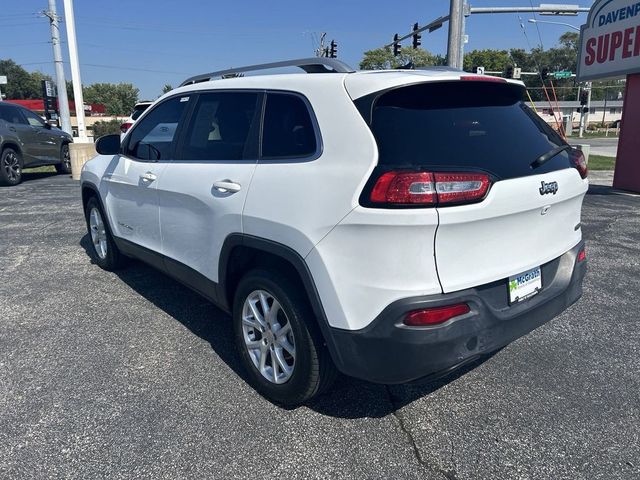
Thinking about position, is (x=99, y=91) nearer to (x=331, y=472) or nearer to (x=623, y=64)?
(x=623, y=64)

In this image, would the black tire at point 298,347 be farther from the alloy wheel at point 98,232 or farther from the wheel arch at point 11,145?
the wheel arch at point 11,145

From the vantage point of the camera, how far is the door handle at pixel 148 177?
12.7 ft

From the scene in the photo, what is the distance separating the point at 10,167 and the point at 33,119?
1.68 meters

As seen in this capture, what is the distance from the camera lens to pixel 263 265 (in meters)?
2.96

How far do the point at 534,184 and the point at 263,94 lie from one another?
62.9 inches

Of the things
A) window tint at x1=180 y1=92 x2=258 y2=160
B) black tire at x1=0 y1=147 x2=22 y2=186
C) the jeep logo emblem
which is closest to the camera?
the jeep logo emblem

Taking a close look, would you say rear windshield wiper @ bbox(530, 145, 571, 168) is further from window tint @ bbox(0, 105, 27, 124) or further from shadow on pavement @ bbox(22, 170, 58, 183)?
shadow on pavement @ bbox(22, 170, 58, 183)

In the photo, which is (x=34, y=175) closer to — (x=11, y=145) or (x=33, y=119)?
(x=33, y=119)

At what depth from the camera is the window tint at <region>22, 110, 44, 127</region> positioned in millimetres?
12695

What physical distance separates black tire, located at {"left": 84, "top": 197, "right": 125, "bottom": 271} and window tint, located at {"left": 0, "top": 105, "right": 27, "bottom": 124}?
323 inches

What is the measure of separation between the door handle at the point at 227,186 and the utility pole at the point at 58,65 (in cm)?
1977

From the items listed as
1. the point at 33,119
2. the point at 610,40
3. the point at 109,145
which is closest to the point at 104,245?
the point at 109,145

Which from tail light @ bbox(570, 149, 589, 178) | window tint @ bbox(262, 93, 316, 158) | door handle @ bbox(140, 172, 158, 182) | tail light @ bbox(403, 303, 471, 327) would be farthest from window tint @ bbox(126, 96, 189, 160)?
tail light @ bbox(570, 149, 589, 178)

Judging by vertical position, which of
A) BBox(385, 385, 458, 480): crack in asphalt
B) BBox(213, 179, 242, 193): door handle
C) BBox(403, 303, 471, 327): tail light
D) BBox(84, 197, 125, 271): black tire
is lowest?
BBox(385, 385, 458, 480): crack in asphalt
